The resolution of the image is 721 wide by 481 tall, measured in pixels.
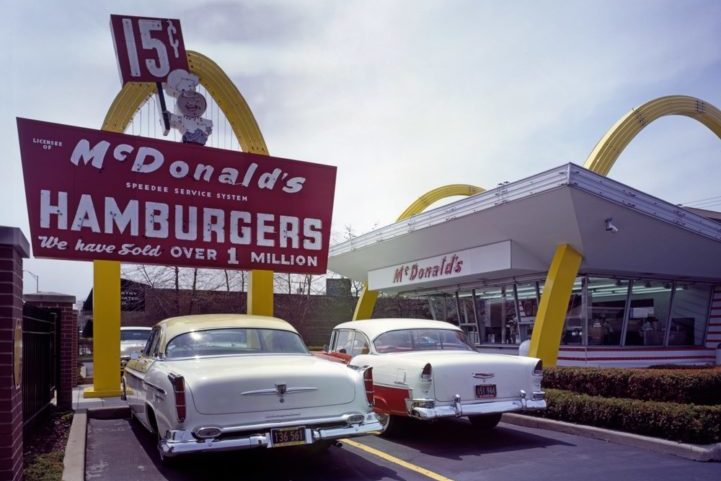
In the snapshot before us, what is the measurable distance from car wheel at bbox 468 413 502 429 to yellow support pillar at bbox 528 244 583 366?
253 inches

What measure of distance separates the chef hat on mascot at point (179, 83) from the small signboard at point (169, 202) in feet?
6.14

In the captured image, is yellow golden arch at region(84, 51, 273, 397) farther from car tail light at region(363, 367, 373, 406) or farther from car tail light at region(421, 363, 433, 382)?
car tail light at region(363, 367, 373, 406)

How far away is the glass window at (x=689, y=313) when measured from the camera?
1864cm

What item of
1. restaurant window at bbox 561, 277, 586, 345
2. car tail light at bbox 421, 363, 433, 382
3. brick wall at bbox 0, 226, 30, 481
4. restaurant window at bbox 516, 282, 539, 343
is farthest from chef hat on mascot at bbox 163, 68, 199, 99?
restaurant window at bbox 561, 277, 586, 345

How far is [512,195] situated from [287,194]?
5.22 meters

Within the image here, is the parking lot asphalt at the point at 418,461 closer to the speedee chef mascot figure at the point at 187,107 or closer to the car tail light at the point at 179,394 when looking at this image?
the car tail light at the point at 179,394

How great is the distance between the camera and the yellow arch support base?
25062 mm

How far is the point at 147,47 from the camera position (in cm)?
1336

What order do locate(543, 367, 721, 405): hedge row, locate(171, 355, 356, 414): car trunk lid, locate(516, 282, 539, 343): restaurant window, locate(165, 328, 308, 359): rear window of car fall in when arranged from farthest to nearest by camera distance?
locate(516, 282, 539, 343): restaurant window
locate(543, 367, 721, 405): hedge row
locate(165, 328, 308, 359): rear window of car
locate(171, 355, 356, 414): car trunk lid

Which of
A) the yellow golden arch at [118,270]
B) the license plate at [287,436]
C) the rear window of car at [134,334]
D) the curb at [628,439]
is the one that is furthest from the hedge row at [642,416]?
the rear window of car at [134,334]

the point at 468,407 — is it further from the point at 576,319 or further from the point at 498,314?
the point at 498,314

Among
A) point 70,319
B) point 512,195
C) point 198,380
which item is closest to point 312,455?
point 198,380

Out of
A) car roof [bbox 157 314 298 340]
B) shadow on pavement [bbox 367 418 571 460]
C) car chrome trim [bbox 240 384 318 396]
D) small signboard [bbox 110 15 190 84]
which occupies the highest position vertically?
small signboard [bbox 110 15 190 84]

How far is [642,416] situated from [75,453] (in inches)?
264
